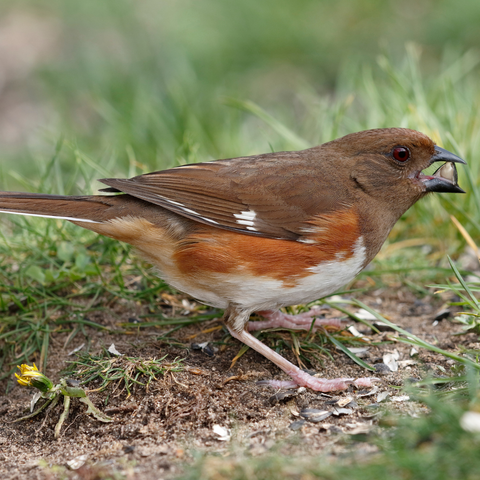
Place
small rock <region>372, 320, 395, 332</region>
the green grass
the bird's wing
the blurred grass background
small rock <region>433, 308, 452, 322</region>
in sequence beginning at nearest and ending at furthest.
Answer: the green grass < the bird's wing < small rock <region>372, 320, 395, 332</region> < small rock <region>433, 308, 452, 322</region> < the blurred grass background

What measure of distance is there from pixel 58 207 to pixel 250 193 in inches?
47.4

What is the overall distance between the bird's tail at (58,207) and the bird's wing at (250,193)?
192 mm

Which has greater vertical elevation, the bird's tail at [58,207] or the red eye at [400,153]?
the red eye at [400,153]

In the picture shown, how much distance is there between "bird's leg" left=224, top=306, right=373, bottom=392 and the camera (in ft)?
11.6

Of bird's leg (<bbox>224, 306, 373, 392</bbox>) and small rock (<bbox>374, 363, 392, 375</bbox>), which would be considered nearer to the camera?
bird's leg (<bbox>224, 306, 373, 392</bbox>)

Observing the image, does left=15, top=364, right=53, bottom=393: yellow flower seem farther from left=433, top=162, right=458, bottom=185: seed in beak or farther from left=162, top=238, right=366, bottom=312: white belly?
left=433, top=162, right=458, bottom=185: seed in beak

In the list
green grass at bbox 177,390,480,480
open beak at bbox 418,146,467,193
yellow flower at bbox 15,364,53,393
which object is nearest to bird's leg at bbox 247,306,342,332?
open beak at bbox 418,146,467,193

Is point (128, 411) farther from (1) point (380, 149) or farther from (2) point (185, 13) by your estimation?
(2) point (185, 13)

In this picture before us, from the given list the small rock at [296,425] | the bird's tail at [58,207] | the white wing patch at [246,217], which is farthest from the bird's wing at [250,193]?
the small rock at [296,425]

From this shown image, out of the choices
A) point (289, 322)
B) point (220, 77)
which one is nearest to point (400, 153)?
point (289, 322)

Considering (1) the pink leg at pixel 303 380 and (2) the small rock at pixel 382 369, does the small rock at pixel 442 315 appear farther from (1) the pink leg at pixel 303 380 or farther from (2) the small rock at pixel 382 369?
(1) the pink leg at pixel 303 380

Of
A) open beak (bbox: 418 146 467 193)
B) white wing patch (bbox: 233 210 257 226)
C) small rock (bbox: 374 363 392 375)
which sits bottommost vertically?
small rock (bbox: 374 363 392 375)

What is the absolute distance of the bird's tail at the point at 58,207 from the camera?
→ 388cm

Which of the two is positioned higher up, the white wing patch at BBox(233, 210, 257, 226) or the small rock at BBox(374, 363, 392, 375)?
the white wing patch at BBox(233, 210, 257, 226)
